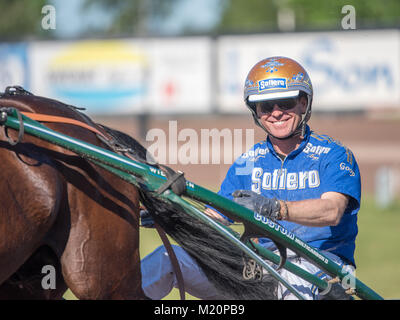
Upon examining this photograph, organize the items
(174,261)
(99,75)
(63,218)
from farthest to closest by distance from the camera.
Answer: (99,75), (174,261), (63,218)

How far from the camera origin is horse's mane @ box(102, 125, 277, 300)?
3.01m

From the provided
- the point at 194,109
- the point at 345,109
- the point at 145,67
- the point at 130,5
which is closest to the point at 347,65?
the point at 345,109

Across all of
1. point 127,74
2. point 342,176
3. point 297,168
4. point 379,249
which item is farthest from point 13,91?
point 127,74

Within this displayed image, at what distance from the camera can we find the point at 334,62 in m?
14.0

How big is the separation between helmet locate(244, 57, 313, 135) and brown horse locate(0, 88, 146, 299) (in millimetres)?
826

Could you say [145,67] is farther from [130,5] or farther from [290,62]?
[130,5]

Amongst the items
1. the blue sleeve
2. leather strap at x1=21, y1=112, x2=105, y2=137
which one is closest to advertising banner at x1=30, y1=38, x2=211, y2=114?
the blue sleeve

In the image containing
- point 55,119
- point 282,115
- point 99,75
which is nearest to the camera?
point 55,119

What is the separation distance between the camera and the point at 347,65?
14.0 meters

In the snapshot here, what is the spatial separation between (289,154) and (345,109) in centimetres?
1173

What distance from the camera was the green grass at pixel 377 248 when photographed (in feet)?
18.5

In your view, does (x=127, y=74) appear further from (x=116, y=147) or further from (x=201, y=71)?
(x=116, y=147)

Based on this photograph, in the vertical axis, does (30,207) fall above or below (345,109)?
below

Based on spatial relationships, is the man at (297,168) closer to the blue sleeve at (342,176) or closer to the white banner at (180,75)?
the blue sleeve at (342,176)
